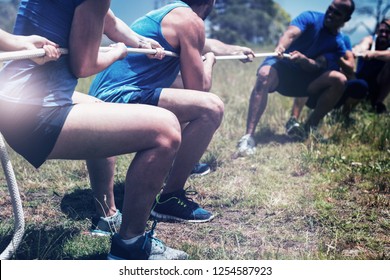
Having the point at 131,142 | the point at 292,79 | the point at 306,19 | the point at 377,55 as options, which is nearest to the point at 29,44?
the point at 131,142

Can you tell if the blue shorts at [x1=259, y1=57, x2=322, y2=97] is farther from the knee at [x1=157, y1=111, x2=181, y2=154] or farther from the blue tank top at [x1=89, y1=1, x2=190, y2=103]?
the knee at [x1=157, y1=111, x2=181, y2=154]

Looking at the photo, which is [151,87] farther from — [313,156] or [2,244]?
[313,156]

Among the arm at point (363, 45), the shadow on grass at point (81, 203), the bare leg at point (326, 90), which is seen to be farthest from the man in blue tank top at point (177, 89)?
the arm at point (363, 45)

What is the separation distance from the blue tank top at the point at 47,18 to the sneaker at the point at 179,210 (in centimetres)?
127

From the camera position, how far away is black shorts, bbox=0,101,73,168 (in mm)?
1999

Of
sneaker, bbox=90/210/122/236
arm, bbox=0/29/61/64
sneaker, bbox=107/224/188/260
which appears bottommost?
sneaker, bbox=90/210/122/236

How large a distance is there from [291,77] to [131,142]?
126 inches

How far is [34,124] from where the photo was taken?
2000 mm

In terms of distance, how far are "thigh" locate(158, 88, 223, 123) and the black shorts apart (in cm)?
96

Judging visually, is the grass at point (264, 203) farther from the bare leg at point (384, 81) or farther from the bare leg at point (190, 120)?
the bare leg at point (384, 81)

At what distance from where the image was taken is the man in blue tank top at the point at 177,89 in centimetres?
287

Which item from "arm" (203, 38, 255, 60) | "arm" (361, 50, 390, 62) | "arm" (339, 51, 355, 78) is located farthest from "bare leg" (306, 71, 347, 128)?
"arm" (203, 38, 255, 60)
